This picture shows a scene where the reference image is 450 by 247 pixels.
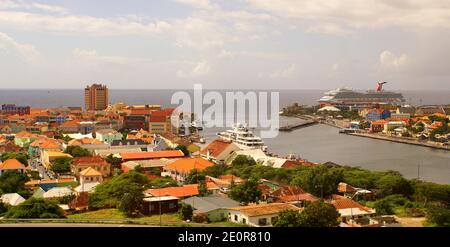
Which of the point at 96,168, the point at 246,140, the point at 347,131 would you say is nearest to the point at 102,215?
the point at 96,168

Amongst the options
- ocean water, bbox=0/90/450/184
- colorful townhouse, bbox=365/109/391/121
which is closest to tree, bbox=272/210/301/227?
ocean water, bbox=0/90/450/184

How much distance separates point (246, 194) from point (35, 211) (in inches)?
56.1

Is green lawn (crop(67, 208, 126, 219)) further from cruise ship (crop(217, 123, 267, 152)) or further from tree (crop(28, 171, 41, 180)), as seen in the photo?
cruise ship (crop(217, 123, 267, 152))

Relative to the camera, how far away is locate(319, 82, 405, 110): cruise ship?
2141 cm

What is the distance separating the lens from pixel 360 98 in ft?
71.9

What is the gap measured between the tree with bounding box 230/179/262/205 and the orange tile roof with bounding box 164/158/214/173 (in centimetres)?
156

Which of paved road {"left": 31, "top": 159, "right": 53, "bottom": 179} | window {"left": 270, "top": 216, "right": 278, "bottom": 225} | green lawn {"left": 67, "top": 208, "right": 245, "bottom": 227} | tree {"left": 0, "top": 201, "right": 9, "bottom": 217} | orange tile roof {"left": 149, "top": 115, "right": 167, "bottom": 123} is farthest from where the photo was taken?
orange tile roof {"left": 149, "top": 115, "right": 167, "bottom": 123}

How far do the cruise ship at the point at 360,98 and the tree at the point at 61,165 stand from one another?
16.7m

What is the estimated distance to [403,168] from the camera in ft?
21.7

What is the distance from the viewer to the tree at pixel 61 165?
560 centimetres

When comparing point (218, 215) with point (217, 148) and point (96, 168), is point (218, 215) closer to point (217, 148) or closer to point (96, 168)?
point (96, 168)

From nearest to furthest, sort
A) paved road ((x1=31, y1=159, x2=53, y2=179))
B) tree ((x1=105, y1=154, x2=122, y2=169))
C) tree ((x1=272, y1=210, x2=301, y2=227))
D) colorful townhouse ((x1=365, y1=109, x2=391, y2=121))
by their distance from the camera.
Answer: tree ((x1=272, y1=210, x2=301, y2=227))
paved road ((x1=31, y1=159, x2=53, y2=179))
tree ((x1=105, y1=154, x2=122, y2=169))
colorful townhouse ((x1=365, y1=109, x2=391, y2=121))

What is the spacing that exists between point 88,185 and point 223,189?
53.1 inches
